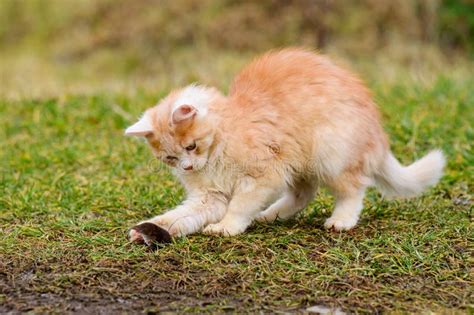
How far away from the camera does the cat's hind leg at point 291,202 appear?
4.83m

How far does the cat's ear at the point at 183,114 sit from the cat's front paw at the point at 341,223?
100 cm

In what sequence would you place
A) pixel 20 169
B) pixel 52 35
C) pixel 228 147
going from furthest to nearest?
1. pixel 52 35
2. pixel 20 169
3. pixel 228 147

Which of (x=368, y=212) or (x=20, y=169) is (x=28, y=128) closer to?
(x=20, y=169)

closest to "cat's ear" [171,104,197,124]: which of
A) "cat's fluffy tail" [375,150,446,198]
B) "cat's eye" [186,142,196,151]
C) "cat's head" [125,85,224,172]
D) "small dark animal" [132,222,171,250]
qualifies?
"cat's head" [125,85,224,172]

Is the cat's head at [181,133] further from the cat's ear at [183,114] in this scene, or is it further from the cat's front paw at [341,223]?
the cat's front paw at [341,223]

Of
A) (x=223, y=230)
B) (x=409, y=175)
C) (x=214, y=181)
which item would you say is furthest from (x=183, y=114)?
(x=409, y=175)

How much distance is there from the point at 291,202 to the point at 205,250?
0.89 m

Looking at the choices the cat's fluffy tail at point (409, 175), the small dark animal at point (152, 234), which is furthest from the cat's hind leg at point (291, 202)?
the small dark animal at point (152, 234)

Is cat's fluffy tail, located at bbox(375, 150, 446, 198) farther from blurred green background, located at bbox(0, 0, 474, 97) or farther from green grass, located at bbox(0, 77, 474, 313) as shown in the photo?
blurred green background, located at bbox(0, 0, 474, 97)

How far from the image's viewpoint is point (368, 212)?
16.5 feet

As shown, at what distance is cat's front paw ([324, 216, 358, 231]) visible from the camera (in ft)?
14.8

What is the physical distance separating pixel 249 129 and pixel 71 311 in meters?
1.52

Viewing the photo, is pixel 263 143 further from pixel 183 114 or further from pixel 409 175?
pixel 409 175

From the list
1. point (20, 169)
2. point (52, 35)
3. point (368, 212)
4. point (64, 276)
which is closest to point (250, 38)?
point (52, 35)
